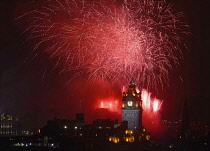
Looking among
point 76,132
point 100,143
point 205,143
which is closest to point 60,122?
point 76,132

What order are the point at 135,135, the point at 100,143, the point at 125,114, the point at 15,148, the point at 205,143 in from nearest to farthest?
the point at 15,148
the point at 100,143
the point at 135,135
the point at 125,114
the point at 205,143

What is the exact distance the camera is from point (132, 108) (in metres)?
177

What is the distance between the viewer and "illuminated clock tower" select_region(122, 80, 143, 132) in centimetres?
17562

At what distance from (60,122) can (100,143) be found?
25.5 meters

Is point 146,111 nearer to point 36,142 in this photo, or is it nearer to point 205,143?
point 205,143

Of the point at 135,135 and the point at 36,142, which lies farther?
the point at 135,135

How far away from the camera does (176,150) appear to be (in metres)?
196

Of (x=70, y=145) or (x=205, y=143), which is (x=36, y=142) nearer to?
(x=70, y=145)

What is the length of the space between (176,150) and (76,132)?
167 ft

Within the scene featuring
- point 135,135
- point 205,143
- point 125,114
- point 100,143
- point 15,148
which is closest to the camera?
point 15,148

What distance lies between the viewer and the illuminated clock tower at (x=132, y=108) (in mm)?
175625

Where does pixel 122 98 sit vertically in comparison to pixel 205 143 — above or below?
above

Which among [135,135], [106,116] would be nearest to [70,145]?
[135,135]

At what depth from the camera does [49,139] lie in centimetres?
15500
